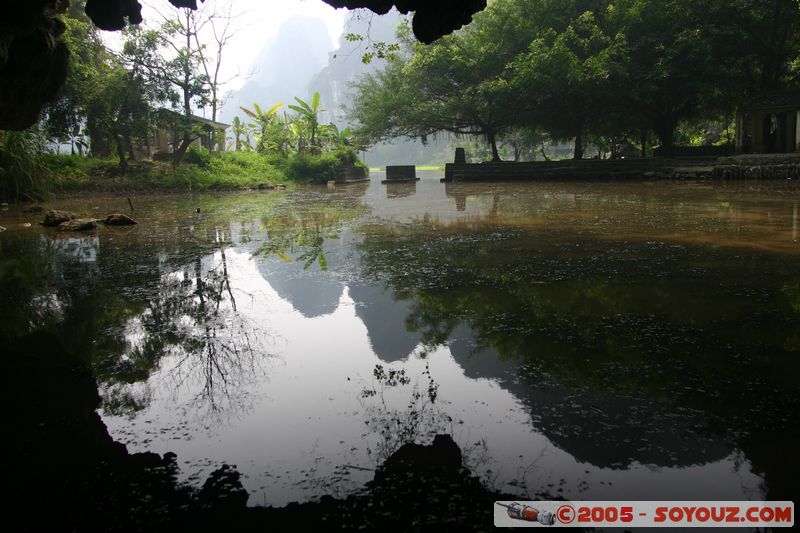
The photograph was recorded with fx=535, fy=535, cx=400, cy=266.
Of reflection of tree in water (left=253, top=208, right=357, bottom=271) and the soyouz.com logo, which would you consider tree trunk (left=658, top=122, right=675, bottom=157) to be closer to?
reflection of tree in water (left=253, top=208, right=357, bottom=271)

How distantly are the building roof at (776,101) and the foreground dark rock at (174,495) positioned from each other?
26050 mm

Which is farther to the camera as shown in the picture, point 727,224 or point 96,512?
point 727,224

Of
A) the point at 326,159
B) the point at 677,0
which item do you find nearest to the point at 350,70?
the point at 326,159

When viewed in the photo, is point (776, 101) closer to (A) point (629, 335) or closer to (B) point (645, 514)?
(A) point (629, 335)

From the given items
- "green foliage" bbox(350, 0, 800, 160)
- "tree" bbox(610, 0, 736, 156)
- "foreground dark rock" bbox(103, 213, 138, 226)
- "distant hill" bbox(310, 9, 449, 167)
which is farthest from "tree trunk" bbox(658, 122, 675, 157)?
"distant hill" bbox(310, 9, 449, 167)

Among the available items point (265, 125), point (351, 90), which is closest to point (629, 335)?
point (265, 125)

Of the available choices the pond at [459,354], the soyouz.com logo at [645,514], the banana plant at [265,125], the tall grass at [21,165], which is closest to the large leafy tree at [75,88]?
the tall grass at [21,165]

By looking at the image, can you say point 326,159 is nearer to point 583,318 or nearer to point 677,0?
point 677,0

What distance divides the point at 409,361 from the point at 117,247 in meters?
6.70

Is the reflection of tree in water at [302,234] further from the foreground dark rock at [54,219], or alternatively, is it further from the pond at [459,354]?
the foreground dark rock at [54,219]

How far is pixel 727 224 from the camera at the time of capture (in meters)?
8.76

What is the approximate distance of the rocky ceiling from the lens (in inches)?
192

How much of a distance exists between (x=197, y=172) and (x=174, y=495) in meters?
26.8

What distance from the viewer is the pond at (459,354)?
92.4 inches
